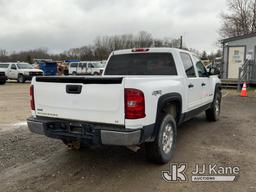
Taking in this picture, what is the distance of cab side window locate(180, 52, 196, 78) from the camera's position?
5.18m

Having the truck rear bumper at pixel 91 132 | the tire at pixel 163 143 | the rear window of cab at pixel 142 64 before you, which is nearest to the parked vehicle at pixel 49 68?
the rear window of cab at pixel 142 64

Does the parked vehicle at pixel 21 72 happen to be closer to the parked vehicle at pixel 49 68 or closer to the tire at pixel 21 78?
the tire at pixel 21 78

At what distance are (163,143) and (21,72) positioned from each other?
21.0 metres

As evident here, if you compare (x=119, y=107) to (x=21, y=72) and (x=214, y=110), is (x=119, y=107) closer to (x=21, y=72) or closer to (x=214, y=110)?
(x=214, y=110)

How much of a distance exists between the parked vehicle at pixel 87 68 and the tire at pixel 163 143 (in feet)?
79.3

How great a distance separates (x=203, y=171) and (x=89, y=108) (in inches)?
77.6

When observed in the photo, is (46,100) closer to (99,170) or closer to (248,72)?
(99,170)

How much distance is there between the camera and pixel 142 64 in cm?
522

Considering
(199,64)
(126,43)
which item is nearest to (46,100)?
(199,64)

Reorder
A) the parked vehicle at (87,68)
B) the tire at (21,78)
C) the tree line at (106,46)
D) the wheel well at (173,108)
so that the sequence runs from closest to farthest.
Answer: the wheel well at (173,108)
the tire at (21,78)
the parked vehicle at (87,68)
the tree line at (106,46)

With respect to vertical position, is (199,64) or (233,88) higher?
(199,64)

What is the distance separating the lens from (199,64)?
6.16 m

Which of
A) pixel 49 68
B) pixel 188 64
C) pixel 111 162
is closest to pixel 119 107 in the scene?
pixel 111 162

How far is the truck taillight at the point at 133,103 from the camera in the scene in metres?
3.20
